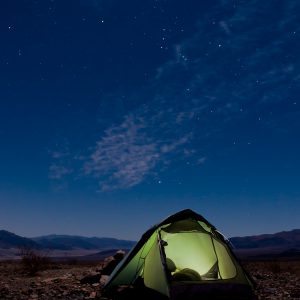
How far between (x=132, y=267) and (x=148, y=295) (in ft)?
3.53

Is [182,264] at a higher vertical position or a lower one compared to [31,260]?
lower

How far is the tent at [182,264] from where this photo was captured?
10.1 m

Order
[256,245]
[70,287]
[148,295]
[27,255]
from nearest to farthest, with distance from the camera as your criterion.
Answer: [148,295]
[70,287]
[27,255]
[256,245]

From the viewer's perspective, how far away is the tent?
1006cm

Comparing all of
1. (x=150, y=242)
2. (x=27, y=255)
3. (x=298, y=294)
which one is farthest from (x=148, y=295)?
(x=27, y=255)

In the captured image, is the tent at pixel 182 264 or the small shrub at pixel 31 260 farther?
the small shrub at pixel 31 260

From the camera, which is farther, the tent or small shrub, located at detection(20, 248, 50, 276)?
small shrub, located at detection(20, 248, 50, 276)

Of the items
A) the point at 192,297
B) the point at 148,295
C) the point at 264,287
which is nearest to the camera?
the point at 192,297

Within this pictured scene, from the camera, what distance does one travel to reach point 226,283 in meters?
9.98

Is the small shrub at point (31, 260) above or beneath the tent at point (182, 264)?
above

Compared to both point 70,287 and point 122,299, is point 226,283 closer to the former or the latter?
point 122,299

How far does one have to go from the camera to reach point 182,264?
11.8 meters

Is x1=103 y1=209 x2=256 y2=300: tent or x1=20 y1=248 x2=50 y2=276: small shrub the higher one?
x1=20 y1=248 x2=50 y2=276: small shrub

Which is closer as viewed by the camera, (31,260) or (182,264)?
(182,264)
